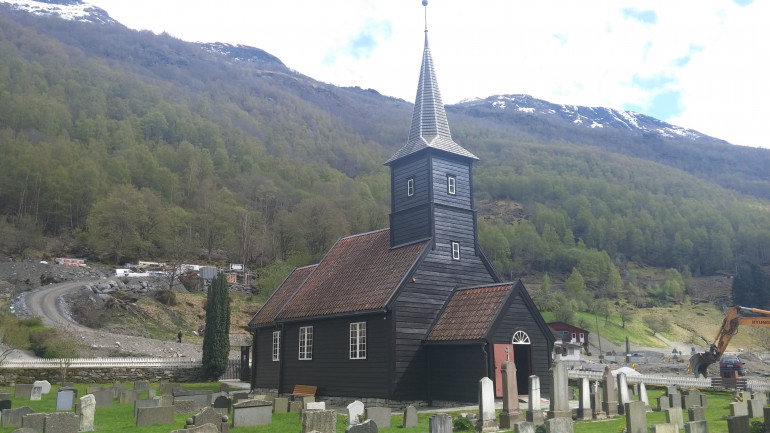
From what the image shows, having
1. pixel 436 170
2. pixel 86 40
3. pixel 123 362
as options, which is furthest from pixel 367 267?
pixel 86 40

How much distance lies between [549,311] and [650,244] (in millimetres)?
73463

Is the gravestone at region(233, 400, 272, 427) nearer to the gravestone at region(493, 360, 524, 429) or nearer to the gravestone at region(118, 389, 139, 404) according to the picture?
the gravestone at region(493, 360, 524, 429)

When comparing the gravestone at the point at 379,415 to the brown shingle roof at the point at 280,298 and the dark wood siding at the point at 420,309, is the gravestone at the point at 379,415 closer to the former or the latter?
the dark wood siding at the point at 420,309

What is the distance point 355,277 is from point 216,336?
45.3ft

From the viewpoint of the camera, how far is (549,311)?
83.9 metres

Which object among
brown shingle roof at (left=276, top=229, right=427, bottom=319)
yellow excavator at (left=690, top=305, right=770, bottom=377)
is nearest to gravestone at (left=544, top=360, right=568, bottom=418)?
brown shingle roof at (left=276, top=229, right=427, bottom=319)

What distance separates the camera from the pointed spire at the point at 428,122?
27688 mm

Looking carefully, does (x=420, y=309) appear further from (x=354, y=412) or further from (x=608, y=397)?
(x=608, y=397)

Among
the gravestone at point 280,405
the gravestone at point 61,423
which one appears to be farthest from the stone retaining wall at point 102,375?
the gravestone at point 61,423

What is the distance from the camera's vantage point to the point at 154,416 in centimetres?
1648

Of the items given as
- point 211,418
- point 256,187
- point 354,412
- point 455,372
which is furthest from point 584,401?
point 256,187

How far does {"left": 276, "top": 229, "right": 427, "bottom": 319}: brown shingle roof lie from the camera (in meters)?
24.3

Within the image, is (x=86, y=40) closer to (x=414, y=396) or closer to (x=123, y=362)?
(x=123, y=362)

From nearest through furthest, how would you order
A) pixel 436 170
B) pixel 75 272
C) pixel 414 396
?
pixel 414 396
pixel 436 170
pixel 75 272
